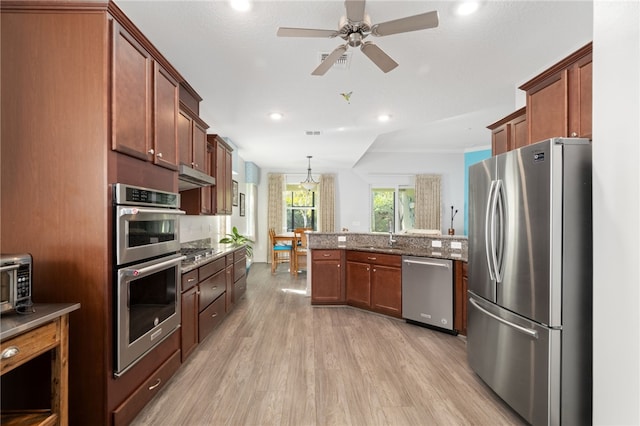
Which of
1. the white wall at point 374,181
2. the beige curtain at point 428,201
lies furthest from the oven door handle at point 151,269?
the beige curtain at point 428,201

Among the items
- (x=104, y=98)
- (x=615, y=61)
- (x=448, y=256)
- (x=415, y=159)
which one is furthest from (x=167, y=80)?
(x=415, y=159)

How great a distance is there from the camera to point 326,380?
2.41 meters

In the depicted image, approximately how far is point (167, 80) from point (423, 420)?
9.66 feet

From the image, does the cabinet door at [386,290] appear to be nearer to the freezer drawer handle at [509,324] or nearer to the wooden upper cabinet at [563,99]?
the freezer drawer handle at [509,324]

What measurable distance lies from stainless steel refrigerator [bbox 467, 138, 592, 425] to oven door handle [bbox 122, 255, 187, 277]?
2.31 metres

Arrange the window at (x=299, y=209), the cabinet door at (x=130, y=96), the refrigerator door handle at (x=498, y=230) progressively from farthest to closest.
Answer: the window at (x=299, y=209), the refrigerator door handle at (x=498, y=230), the cabinet door at (x=130, y=96)

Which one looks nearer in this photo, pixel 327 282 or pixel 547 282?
pixel 547 282

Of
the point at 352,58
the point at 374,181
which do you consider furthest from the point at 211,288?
the point at 374,181

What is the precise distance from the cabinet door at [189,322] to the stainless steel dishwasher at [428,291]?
7.66 ft

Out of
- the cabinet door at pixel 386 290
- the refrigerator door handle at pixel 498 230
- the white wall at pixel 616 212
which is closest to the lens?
the white wall at pixel 616 212

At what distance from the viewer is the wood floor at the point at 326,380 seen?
1987mm

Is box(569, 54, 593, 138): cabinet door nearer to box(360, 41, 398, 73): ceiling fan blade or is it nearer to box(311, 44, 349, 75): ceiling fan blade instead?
box(360, 41, 398, 73): ceiling fan blade

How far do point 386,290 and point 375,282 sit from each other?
0.19 metres

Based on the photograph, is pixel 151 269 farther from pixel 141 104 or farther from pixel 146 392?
pixel 141 104
